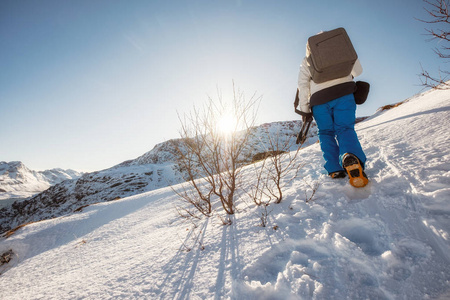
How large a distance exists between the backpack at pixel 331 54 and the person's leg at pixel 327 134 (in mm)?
332

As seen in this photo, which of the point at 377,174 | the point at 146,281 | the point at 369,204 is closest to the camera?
the point at 146,281

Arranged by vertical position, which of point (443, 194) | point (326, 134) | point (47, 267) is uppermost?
point (326, 134)

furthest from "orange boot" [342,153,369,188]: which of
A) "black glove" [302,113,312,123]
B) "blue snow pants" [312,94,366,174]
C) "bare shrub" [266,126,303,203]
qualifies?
"black glove" [302,113,312,123]

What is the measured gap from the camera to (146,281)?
109 cm

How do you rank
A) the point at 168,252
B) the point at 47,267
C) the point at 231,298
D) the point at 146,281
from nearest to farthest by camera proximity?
the point at 231,298 → the point at 146,281 → the point at 168,252 → the point at 47,267

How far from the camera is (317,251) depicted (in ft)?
3.16

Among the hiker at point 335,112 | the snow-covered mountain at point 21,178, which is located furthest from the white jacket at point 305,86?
the snow-covered mountain at point 21,178

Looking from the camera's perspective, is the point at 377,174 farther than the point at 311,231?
Yes

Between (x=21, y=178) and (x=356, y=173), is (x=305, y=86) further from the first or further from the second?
(x=21, y=178)

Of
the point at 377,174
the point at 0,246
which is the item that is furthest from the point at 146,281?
the point at 0,246

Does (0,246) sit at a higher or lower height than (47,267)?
higher

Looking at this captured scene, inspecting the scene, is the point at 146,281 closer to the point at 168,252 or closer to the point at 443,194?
the point at 168,252

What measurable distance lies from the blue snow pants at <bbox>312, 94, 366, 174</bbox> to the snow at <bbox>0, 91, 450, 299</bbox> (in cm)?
24

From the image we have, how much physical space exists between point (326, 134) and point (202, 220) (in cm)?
171
